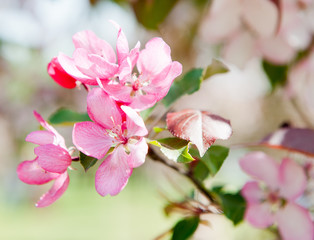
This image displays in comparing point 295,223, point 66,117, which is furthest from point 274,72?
point 66,117

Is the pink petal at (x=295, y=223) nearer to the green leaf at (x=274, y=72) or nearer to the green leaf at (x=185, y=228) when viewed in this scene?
the green leaf at (x=185, y=228)

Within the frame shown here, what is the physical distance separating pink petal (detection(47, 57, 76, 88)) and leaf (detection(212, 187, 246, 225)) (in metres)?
0.28

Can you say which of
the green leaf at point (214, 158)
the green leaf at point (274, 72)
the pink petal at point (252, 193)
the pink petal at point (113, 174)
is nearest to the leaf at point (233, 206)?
the pink petal at point (252, 193)

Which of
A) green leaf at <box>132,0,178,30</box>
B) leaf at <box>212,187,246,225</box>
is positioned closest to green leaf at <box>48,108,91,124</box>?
leaf at <box>212,187,246,225</box>

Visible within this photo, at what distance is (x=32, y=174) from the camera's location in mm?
469

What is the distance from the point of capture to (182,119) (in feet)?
1.49

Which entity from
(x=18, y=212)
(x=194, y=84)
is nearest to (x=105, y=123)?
(x=194, y=84)

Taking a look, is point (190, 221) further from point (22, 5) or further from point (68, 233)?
point (68, 233)

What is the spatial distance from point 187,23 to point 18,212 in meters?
7.49

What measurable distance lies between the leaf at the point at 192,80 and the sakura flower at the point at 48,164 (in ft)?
0.64

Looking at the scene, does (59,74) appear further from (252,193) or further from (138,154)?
(252,193)

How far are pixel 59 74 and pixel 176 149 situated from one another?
6.2 inches

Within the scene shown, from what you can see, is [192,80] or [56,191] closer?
[56,191]

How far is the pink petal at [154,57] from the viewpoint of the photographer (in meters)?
0.43
